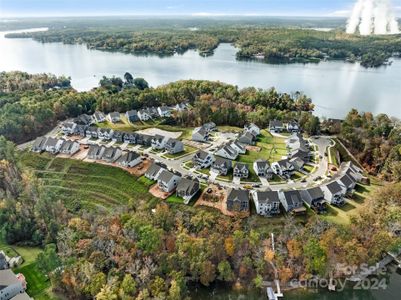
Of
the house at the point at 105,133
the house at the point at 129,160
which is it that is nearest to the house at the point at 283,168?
the house at the point at 129,160

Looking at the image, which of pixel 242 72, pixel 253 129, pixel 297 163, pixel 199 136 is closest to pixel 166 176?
pixel 199 136

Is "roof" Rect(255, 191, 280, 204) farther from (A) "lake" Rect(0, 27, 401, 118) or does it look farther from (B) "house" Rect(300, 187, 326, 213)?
(A) "lake" Rect(0, 27, 401, 118)

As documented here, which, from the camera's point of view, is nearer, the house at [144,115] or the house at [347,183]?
the house at [347,183]

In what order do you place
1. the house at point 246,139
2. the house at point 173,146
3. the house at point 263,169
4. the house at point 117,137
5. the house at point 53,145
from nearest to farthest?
the house at point 263,169, the house at point 173,146, the house at point 53,145, the house at point 246,139, the house at point 117,137

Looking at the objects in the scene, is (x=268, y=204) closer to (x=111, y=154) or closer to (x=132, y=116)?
(x=111, y=154)

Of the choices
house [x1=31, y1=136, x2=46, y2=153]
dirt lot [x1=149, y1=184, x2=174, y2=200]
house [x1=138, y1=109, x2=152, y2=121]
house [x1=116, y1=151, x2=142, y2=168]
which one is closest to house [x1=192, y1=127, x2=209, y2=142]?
house [x1=116, y1=151, x2=142, y2=168]

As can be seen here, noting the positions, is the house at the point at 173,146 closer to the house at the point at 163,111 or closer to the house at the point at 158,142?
the house at the point at 158,142
